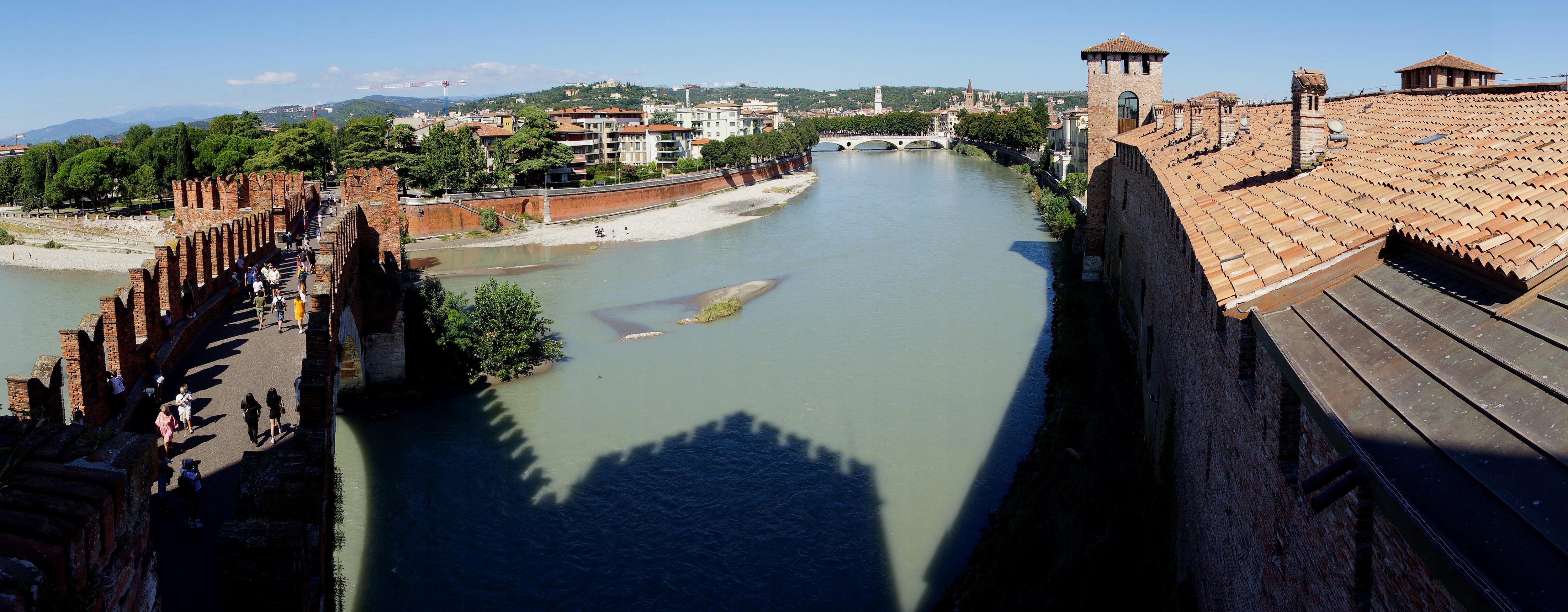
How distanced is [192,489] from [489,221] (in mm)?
37645

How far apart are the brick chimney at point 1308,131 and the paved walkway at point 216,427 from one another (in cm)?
889

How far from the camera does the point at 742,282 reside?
3100 centimetres

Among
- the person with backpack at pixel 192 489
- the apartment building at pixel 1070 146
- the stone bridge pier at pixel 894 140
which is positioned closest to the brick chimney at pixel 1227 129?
the person with backpack at pixel 192 489

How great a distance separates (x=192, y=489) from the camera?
8148mm

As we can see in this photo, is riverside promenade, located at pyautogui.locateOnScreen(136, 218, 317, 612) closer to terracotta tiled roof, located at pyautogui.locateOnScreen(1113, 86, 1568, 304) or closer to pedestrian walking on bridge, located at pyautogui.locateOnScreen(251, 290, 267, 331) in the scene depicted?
pedestrian walking on bridge, located at pyautogui.locateOnScreen(251, 290, 267, 331)

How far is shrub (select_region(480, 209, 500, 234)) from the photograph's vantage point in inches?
1753

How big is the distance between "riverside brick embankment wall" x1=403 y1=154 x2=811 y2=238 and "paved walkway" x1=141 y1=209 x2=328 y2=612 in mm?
28072

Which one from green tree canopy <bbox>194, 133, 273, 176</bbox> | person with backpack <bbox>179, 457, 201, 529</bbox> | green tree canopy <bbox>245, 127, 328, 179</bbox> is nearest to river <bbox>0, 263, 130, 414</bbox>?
green tree canopy <bbox>194, 133, 273, 176</bbox>

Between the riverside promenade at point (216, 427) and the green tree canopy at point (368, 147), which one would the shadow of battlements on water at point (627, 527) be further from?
the green tree canopy at point (368, 147)

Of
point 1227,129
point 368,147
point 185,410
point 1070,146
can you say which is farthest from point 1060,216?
point 368,147

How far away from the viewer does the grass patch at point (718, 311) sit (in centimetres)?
2567

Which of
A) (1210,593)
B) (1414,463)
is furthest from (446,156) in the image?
(1414,463)

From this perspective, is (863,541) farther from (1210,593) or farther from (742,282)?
(742,282)

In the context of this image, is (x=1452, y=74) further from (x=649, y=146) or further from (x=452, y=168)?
(x=649, y=146)
